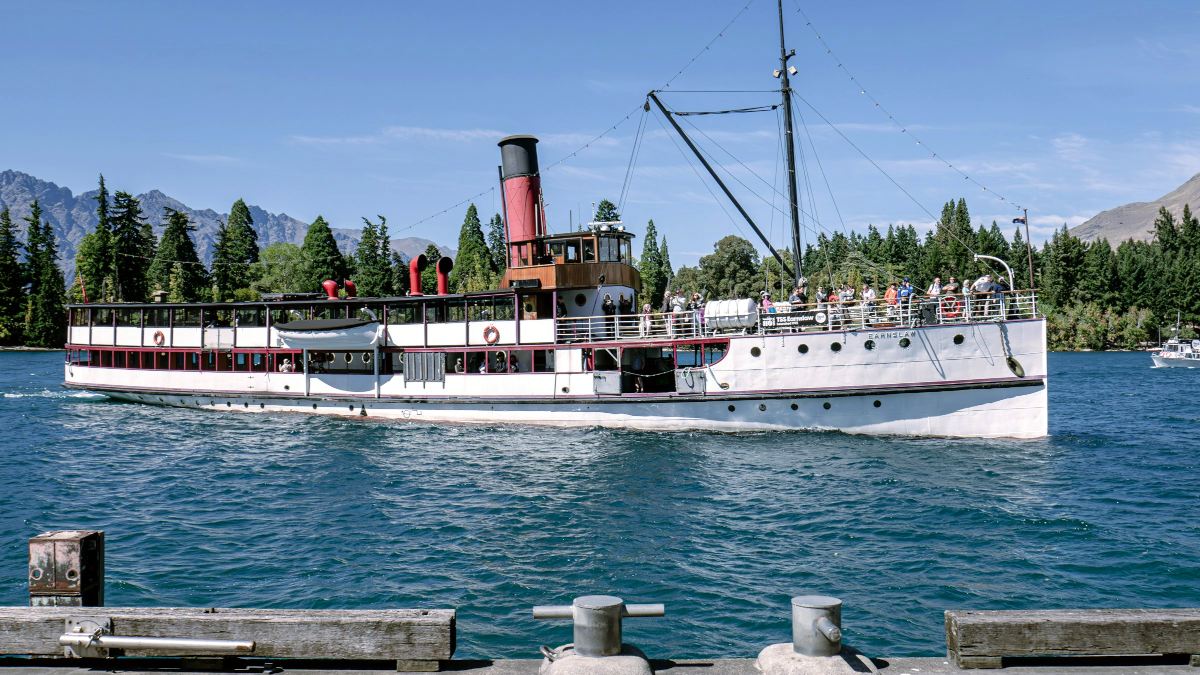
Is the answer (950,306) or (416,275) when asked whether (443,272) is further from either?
(950,306)

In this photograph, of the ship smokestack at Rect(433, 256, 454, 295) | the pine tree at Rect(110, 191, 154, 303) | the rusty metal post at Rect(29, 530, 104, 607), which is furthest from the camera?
the pine tree at Rect(110, 191, 154, 303)

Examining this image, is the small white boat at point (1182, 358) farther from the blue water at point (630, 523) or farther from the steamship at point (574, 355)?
the steamship at point (574, 355)

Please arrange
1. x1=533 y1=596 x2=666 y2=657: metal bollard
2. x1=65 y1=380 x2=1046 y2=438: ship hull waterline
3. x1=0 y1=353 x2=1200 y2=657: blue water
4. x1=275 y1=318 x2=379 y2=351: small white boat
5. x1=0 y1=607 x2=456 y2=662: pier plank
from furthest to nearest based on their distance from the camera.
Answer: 1. x1=275 y1=318 x2=379 y2=351: small white boat
2. x1=65 y1=380 x2=1046 y2=438: ship hull waterline
3. x1=0 y1=353 x2=1200 y2=657: blue water
4. x1=0 y1=607 x2=456 y2=662: pier plank
5. x1=533 y1=596 x2=666 y2=657: metal bollard

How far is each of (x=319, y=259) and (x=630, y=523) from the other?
93578 millimetres

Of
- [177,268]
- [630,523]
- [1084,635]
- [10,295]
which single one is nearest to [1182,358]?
[630,523]

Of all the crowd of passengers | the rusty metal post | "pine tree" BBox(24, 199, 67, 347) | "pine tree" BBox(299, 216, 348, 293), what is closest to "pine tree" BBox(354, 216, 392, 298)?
"pine tree" BBox(299, 216, 348, 293)

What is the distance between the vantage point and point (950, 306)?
28438 millimetres

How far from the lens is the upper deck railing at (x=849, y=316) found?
26.2 meters

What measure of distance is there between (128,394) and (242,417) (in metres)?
9.44

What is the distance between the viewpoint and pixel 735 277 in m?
106

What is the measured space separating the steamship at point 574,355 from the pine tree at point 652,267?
90.8 m

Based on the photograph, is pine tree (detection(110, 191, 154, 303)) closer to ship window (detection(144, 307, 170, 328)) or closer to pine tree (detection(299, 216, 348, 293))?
pine tree (detection(299, 216, 348, 293))

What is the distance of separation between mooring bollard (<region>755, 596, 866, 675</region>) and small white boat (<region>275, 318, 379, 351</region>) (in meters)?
28.3

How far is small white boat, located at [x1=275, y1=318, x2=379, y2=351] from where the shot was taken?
32.8 m
